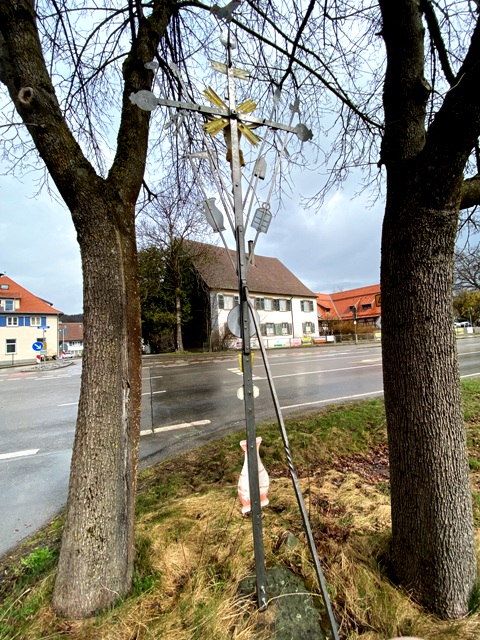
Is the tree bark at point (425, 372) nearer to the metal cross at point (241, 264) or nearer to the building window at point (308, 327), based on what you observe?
the metal cross at point (241, 264)

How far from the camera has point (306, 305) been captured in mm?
35906

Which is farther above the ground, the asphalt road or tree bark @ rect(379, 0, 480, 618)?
tree bark @ rect(379, 0, 480, 618)

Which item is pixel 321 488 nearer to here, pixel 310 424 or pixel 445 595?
pixel 445 595

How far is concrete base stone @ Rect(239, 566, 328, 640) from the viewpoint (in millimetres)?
1458

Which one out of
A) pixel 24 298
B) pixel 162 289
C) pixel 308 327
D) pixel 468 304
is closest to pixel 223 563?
pixel 162 289

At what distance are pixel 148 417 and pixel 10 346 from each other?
36.1 meters

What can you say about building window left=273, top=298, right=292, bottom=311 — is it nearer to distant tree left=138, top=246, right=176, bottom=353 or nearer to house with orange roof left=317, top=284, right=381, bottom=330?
distant tree left=138, top=246, right=176, bottom=353

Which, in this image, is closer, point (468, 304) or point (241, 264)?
point (241, 264)

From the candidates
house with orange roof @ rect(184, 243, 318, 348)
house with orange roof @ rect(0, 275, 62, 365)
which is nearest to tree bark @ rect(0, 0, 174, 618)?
house with orange roof @ rect(184, 243, 318, 348)

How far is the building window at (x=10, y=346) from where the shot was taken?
3412 centimetres

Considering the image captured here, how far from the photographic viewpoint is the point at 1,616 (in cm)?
162

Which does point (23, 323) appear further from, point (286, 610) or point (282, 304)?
point (286, 610)

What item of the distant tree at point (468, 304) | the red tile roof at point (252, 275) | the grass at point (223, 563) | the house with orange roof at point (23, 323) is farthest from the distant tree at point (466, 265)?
the house with orange roof at point (23, 323)

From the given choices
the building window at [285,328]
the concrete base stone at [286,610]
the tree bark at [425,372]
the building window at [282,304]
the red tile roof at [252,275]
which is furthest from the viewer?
the building window at [285,328]
